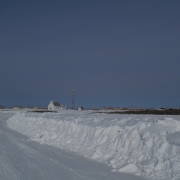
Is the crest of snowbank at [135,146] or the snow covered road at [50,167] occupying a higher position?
the crest of snowbank at [135,146]

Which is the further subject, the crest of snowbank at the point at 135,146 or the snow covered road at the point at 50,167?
the crest of snowbank at the point at 135,146

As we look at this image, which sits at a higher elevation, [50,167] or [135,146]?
[135,146]

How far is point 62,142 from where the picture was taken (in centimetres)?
1443

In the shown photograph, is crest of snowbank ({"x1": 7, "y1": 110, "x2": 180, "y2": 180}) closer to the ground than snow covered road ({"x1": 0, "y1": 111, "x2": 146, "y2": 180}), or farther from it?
farther from it

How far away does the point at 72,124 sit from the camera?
16.6 meters

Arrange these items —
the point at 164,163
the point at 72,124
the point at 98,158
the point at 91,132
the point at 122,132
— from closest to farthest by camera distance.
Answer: the point at 164,163 < the point at 98,158 < the point at 122,132 < the point at 91,132 < the point at 72,124

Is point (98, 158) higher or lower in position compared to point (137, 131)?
lower

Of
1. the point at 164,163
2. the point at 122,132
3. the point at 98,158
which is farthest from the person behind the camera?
the point at 122,132

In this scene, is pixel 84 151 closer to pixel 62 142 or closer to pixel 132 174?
pixel 62 142

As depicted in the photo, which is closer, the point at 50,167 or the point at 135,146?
the point at 50,167

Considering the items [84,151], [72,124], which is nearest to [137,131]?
[84,151]

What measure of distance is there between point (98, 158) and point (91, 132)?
133 inches

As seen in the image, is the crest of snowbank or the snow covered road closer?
the snow covered road

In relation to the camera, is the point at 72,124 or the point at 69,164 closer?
the point at 69,164
